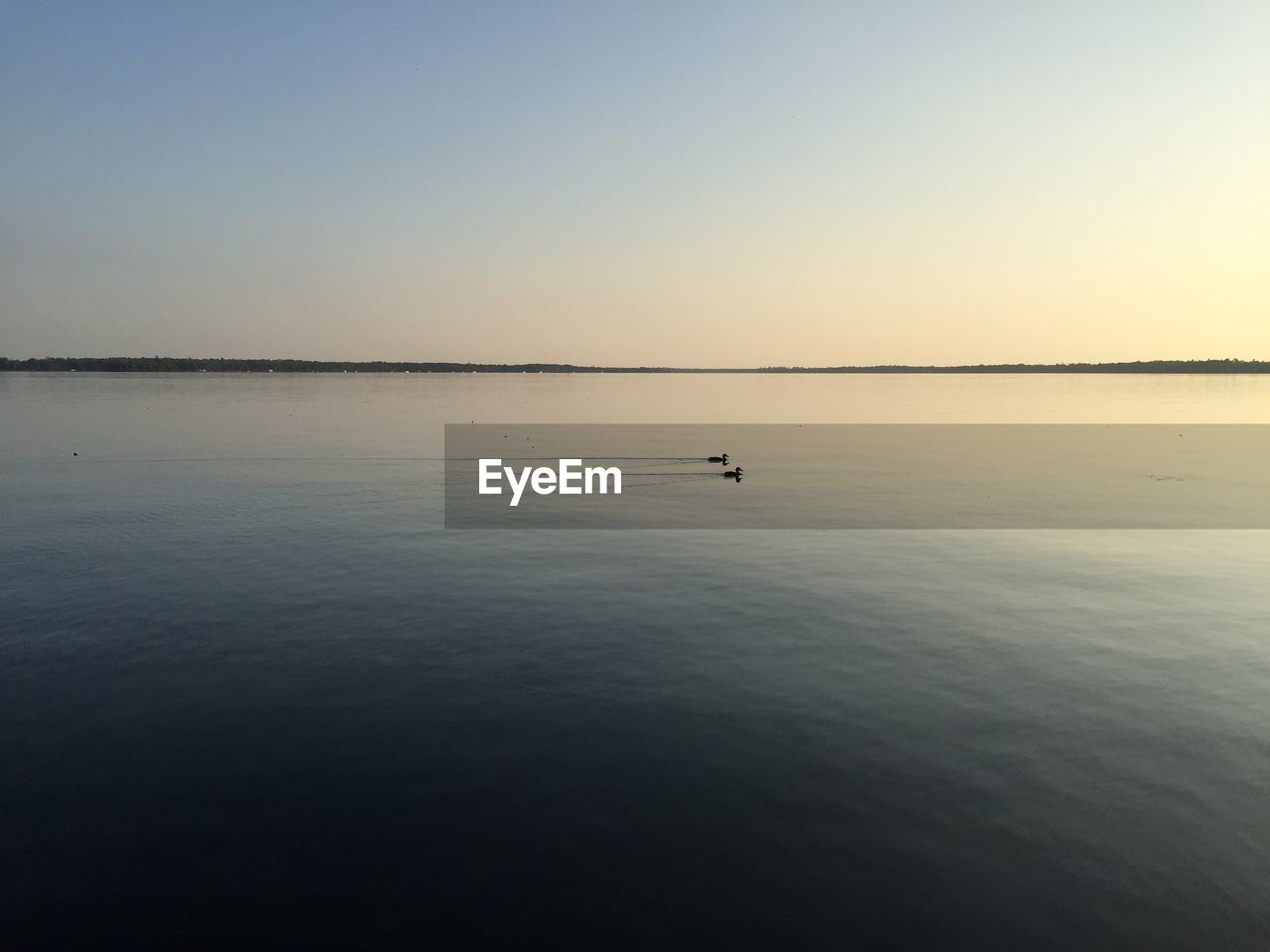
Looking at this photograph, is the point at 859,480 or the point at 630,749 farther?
the point at 859,480

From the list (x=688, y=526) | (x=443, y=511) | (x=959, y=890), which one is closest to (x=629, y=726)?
(x=959, y=890)

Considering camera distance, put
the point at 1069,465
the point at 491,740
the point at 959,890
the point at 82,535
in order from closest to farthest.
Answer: the point at 959,890, the point at 491,740, the point at 82,535, the point at 1069,465

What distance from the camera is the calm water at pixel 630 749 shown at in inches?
392

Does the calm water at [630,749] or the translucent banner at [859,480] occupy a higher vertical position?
the translucent banner at [859,480]

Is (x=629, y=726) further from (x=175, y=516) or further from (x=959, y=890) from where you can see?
(x=175, y=516)

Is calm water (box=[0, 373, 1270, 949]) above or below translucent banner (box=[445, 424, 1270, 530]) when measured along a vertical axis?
below

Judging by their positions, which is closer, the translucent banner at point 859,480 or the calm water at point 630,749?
the calm water at point 630,749

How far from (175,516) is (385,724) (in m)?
25.6

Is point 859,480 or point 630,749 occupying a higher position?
point 859,480

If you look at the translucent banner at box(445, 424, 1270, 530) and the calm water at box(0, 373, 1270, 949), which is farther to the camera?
the translucent banner at box(445, 424, 1270, 530)

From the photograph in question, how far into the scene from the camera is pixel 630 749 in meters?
13.8

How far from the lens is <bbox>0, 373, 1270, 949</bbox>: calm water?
995cm

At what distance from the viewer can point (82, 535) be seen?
3061 cm

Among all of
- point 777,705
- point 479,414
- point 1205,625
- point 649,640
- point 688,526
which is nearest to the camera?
point 777,705
